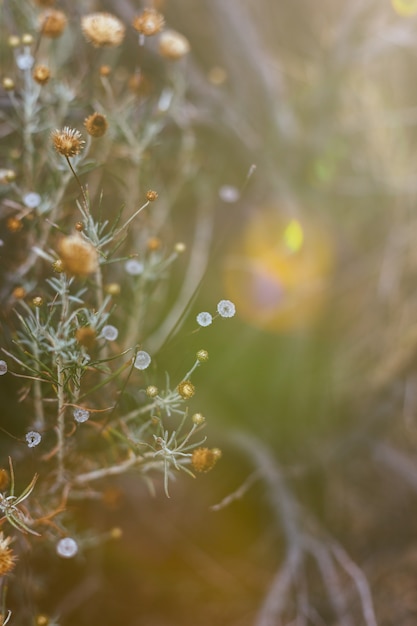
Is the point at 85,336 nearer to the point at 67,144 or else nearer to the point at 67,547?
the point at 67,144

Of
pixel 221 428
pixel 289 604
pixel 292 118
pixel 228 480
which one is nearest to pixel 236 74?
pixel 292 118

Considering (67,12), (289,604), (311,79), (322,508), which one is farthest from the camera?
(311,79)

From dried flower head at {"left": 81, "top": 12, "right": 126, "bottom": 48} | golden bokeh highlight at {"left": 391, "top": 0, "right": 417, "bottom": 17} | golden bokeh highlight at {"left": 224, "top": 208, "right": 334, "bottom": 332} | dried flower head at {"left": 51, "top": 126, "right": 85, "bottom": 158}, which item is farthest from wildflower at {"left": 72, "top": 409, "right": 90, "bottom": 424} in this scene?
golden bokeh highlight at {"left": 391, "top": 0, "right": 417, "bottom": 17}

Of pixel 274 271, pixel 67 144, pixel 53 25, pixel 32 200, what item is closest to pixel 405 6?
pixel 274 271

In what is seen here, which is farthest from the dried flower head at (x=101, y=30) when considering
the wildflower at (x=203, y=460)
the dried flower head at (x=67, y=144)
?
the wildflower at (x=203, y=460)

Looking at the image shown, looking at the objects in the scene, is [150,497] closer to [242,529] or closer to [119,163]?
[242,529]

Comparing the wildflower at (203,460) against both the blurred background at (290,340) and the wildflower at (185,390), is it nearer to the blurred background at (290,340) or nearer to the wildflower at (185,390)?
the wildflower at (185,390)

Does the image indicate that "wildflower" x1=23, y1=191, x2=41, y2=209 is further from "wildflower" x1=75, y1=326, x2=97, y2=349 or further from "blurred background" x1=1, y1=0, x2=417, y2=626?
"blurred background" x1=1, y1=0, x2=417, y2=626
